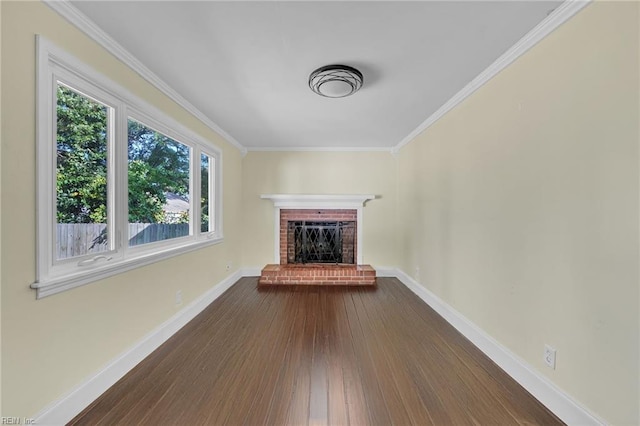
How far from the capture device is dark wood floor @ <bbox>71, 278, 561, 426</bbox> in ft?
4.70

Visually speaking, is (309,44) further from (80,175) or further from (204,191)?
(204,191)

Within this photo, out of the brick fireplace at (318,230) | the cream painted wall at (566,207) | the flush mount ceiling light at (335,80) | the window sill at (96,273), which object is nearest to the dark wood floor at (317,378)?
the cream painted wall at (566,207)

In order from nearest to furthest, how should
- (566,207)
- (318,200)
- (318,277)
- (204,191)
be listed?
(566,207)
(204,191)
(318,277)
(318,200)

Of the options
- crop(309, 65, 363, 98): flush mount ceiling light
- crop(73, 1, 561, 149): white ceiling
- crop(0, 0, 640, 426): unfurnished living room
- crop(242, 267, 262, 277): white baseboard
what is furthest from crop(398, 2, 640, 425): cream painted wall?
crop(242, 267, 262, 277): white baseboard

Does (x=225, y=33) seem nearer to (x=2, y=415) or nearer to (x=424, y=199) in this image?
(x=2, y=415)

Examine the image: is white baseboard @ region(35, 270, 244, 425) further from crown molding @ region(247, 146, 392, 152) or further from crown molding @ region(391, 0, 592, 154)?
crown molding @ region(391, 0, 592, 154)

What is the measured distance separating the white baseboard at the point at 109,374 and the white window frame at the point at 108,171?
2.02 feet

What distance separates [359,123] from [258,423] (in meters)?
3.07

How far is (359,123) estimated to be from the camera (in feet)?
10.3

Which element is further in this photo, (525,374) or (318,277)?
(318,277)

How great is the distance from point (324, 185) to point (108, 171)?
10.1 ft

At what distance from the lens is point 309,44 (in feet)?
5.47

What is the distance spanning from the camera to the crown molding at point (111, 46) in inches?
53.6

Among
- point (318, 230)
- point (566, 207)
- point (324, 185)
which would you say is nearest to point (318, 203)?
point (324, 185)
